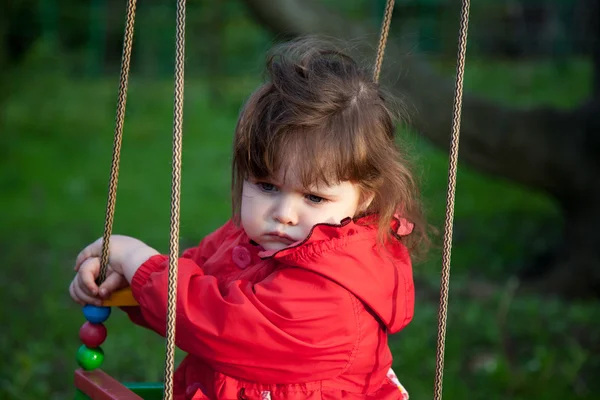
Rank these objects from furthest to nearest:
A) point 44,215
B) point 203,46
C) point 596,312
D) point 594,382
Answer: point 203,46 < point 44,215 < point 596,312 < point 594,382

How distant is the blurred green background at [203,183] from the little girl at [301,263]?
1.11ft

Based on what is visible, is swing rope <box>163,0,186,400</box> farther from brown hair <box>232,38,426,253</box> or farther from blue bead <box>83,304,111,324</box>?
blue bead <box>83,304,111,324</box>

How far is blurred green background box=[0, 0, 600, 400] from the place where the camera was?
160 inches

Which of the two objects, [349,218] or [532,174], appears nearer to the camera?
[349,218]

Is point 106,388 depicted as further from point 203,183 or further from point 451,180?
point 203,183

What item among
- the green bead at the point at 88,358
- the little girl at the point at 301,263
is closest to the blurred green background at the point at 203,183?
the little girl at the point at 301,263

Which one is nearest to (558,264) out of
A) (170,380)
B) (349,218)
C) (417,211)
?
(417,211)

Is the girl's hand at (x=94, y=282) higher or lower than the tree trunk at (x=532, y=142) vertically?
higher

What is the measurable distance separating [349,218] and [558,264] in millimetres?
3484

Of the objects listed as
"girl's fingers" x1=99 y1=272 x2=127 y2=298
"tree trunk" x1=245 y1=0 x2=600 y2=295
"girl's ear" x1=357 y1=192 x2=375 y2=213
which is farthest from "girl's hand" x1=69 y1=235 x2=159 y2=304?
"tree trunk" x1=245 y1=0 x2=600 y2=295

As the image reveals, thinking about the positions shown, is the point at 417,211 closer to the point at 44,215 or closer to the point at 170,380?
the point at 170,380

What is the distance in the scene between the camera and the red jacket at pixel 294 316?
Result: 1.95 meters

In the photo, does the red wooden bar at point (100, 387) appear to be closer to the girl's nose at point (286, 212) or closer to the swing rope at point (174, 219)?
the swing rope at point (174, 219)

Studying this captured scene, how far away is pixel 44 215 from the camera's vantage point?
729cm
